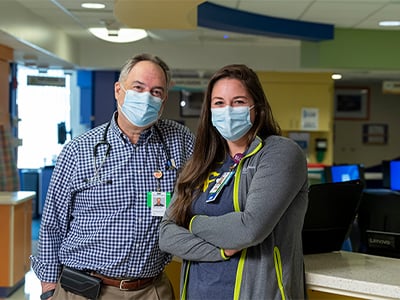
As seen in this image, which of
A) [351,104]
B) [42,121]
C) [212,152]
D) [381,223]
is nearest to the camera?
[212,152]

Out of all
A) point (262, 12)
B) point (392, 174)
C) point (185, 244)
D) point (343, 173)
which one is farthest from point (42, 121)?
point (185, 244)

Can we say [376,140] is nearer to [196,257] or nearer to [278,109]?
[278,109]

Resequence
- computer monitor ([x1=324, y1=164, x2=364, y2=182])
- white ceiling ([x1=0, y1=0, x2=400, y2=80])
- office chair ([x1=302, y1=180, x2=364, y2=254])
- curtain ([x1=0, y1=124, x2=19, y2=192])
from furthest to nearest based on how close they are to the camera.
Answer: curtain ([x1=0, y1=124, x2=19, y2=192]) → computer monitor ([x1=324, y1=164, x2=364, y2=182]) → white ceiling ([x1=0, y1=0, x2=400, y2=80]) → office chair ([x1=302, y1=180, x2=364, y2=254])

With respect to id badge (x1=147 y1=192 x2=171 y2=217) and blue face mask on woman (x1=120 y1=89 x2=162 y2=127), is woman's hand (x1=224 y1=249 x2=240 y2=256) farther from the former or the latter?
blue face mask on woman (x1=120 y1=89 x2=162 y2=127)

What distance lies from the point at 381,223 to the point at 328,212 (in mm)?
454

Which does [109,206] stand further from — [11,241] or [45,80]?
[45,80]

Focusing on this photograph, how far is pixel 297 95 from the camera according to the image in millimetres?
10766

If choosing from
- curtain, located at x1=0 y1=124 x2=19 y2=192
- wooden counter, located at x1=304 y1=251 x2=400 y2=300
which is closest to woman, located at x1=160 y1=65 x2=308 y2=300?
wooden counter, located at x1=304 y1=251 x2=400 y2=300

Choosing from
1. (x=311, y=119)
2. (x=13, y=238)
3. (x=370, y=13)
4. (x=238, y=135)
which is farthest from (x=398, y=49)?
(x=238, y=135)

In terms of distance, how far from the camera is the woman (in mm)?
1879

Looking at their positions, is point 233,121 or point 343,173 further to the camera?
point 343,173

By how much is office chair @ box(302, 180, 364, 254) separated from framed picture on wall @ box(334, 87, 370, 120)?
12.5 m

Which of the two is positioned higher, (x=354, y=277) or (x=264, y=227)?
(x=264, y=227)

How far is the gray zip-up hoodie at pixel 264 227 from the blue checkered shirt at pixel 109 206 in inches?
14.5
